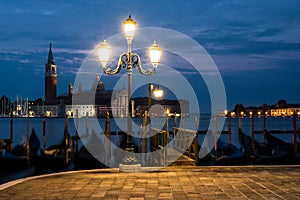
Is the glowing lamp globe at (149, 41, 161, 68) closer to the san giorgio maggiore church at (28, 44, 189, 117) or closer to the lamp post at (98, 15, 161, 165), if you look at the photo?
the lamp post at (98, 15, 161, 165)

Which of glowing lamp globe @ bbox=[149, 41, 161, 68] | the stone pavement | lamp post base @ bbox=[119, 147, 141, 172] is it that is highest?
glowing lamp globe @ bbox=[149, 41, 161, 68]

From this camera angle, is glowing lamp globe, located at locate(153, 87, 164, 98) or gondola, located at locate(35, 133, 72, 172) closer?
gondola, located at locate(35, 133, 72, 172)

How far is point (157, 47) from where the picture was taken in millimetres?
9641

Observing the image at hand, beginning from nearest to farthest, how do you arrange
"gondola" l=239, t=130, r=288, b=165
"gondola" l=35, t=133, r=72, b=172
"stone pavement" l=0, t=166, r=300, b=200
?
"stone pavement" l=0, t=166, r=300, b=200
"gondola" l=35, t=133, r=72, b=172
"gondola" l=239, t=130, r=288, b=165

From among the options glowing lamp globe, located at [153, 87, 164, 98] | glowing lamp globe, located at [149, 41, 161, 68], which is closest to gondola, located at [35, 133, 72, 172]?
glowing lamp globe, located at [153, 87, 164, 98]

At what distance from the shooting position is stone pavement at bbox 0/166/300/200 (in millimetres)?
6666

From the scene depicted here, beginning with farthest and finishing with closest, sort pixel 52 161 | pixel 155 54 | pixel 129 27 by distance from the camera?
pixel 52 161 → pixel 155 54 → pixel 129 27

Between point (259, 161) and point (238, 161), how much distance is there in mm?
876

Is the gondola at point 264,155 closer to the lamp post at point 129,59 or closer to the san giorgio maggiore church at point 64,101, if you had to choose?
the lamp post at point 129,59

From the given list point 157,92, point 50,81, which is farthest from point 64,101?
point 157,92

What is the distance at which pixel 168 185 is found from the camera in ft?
24.9

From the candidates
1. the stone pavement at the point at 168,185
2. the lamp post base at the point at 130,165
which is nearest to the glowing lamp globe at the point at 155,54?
the lamp post base at the point at 130,165

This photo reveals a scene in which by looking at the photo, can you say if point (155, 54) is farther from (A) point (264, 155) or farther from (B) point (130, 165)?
(A) point (264, 155)

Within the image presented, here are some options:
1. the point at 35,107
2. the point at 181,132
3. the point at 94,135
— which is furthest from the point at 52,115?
the point at 181,132
